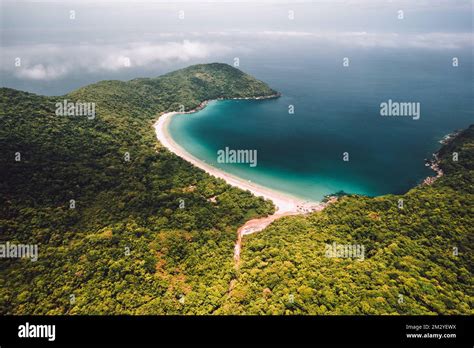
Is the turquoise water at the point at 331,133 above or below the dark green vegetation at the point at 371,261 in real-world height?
above

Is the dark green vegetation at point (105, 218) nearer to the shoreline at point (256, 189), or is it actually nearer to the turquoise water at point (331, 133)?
the shoreline at point (256, 189)

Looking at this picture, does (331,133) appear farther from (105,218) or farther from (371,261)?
(105,218)

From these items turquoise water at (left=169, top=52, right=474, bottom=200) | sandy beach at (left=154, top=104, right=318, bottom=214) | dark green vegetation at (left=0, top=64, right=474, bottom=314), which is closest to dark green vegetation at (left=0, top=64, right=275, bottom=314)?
dark green vegetation at (left=0, top=64, right=474, bottom=314)

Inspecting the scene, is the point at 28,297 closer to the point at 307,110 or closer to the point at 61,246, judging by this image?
the point at 61,246

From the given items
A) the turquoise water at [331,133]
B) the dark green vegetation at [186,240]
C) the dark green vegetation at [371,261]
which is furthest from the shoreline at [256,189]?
the dark green vegetation at [371,261]

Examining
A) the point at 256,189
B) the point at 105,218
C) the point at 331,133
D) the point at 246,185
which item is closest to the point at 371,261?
the point at 256,189
